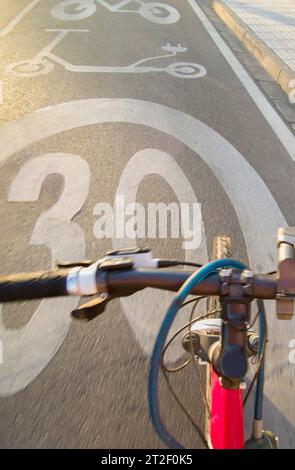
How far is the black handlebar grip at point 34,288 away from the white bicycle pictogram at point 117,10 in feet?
29.4

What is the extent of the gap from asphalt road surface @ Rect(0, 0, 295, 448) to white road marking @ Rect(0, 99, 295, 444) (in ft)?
0.05

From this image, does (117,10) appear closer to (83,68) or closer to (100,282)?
(83,68)

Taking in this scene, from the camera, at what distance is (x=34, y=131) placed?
16.0ft

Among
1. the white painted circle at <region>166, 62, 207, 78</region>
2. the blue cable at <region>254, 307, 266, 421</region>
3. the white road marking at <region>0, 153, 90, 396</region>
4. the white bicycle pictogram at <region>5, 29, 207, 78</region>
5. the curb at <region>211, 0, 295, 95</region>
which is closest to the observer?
the blue cable at <region>254, 307, 266, 421</region>

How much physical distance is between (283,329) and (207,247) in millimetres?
912

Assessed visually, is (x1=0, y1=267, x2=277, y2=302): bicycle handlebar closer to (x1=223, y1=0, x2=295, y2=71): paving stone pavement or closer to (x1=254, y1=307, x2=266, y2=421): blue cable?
(x1=254, y1=307, x2=266, y2=421): blue cable

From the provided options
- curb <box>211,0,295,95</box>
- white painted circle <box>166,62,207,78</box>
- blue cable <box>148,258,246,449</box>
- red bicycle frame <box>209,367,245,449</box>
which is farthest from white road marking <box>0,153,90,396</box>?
curb <box>211,0,295,95</box>

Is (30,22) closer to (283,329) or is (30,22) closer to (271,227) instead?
(271,227)

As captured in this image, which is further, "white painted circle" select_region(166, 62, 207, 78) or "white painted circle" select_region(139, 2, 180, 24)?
"white painted circle" select_region(139, 2, 180, 24)

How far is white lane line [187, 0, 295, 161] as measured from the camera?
16.3 feet

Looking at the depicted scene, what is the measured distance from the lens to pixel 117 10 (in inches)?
380

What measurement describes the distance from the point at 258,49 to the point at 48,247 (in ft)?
18.7

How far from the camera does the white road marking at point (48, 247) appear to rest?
2.60 meters

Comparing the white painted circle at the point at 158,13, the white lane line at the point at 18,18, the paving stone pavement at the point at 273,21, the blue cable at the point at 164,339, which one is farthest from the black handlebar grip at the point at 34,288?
the white painted circle at the point at 158,13
